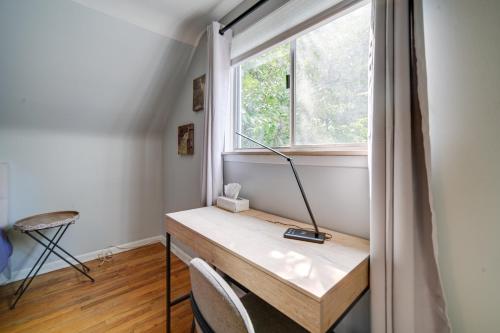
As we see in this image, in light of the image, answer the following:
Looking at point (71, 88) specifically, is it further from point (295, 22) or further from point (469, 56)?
point (469, 56)

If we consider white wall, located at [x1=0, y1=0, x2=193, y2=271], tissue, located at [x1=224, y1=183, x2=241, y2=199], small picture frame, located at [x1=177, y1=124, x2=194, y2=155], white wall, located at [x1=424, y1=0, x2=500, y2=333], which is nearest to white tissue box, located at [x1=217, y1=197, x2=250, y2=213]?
tissue, located at [x1=224, y1=183, x2=241, y2=199]

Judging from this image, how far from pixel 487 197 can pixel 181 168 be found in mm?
2376

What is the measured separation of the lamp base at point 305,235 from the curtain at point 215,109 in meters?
0.85

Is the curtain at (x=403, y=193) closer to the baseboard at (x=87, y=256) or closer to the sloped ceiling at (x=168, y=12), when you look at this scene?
the sloped ceiling at (x=168, y=12)

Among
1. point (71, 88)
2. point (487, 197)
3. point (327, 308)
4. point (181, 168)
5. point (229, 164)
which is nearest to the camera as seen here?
point (327, 308)

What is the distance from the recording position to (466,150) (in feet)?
2.70

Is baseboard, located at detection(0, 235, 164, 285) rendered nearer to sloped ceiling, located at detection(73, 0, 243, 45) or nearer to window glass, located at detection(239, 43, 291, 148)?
window glass, located at detection(239, 43, 291, 148)

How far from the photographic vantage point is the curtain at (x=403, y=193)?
2.64 feet

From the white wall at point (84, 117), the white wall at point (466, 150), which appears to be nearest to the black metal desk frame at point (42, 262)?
the white wall at point (84, 117)

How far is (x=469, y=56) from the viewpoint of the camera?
0.82m

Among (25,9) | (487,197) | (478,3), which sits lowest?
(487,197)

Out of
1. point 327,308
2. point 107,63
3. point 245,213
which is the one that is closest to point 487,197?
point 327,308

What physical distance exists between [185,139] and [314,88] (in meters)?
1.48

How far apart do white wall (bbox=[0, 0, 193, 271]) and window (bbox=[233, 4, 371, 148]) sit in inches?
43.1
